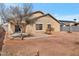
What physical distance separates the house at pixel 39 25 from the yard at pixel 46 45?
0.08 meters

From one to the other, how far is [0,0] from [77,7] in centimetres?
79

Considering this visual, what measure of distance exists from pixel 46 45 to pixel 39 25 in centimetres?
22

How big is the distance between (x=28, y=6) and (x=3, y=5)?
0.87 ft

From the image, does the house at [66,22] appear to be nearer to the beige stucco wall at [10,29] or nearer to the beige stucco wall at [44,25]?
the beige stucco wall at [44,25]

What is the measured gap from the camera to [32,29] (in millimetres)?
67000

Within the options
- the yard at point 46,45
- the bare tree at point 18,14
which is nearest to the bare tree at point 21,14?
the bare tree at point 18,14

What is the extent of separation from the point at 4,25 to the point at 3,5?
21 cm

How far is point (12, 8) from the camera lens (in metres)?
67.0

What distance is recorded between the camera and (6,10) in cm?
6700

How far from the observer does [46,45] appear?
2638 inches

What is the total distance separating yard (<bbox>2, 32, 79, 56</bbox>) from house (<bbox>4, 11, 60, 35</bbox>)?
0.08 meters

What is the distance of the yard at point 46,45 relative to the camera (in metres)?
67.0

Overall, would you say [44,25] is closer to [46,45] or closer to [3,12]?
[46,45]

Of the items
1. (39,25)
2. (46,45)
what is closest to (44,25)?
(39,25)
